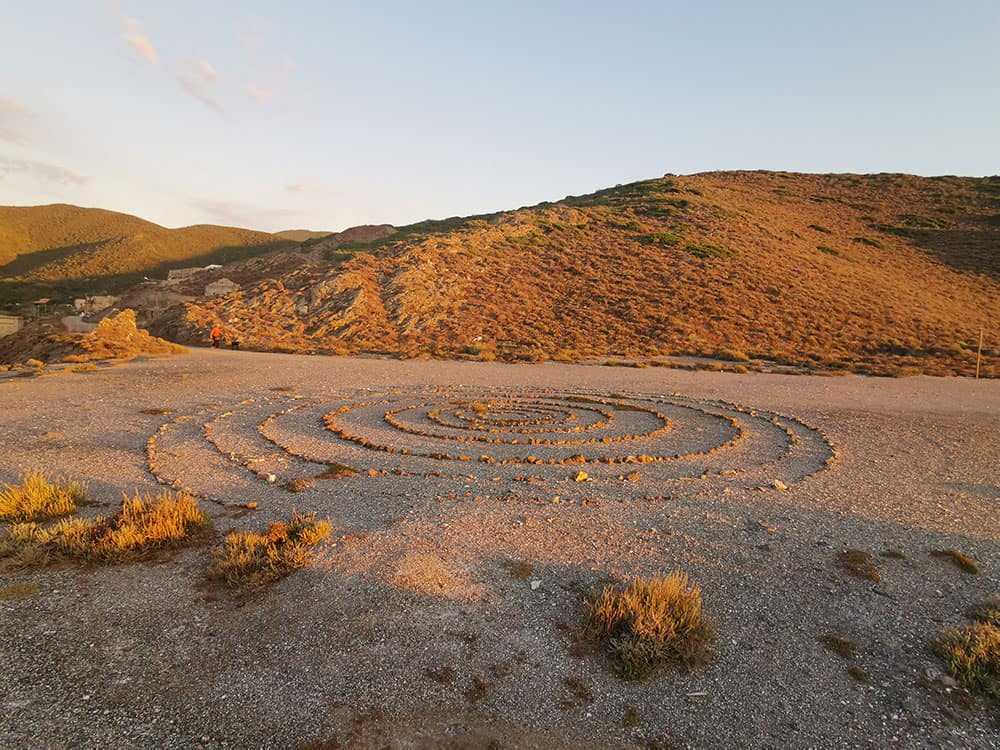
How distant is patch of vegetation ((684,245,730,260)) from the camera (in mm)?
45656

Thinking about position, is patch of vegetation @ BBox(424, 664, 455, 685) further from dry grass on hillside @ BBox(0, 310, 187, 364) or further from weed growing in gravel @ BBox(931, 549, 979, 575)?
dry grass on hillside @ BBox(0, 310, 187, 364)

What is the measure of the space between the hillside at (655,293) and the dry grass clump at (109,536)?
73.2 feet

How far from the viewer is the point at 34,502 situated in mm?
6680

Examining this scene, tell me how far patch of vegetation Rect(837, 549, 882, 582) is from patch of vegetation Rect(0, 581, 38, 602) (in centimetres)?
795

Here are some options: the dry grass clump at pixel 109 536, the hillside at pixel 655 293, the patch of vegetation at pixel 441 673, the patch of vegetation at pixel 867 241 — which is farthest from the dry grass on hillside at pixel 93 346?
the patch of vegetation at pixel 867 241

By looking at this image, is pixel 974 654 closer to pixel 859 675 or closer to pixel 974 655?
pixel 974 655

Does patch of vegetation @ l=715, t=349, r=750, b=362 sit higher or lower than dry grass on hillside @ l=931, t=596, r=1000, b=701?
higher

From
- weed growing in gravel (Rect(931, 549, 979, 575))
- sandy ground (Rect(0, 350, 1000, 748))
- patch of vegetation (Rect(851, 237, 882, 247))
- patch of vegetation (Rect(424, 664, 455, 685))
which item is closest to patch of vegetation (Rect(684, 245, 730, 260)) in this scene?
patch of vegetation (Rect(851, 237, 882, 247))

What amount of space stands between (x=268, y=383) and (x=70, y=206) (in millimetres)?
142599

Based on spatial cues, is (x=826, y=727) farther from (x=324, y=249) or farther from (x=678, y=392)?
(x=324, y=249)

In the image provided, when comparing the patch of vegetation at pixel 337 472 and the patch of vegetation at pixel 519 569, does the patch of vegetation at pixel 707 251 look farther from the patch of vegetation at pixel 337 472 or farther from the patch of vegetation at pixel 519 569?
the patch of vegetation at pixel 519 569

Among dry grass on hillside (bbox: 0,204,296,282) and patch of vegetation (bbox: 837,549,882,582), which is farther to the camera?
dry grass on hillside (bbox: 0,204,296,282)

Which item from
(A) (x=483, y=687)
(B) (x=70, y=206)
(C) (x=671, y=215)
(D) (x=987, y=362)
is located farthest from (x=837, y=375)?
(B) (x=70, y=206)

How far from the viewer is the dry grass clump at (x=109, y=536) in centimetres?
565
